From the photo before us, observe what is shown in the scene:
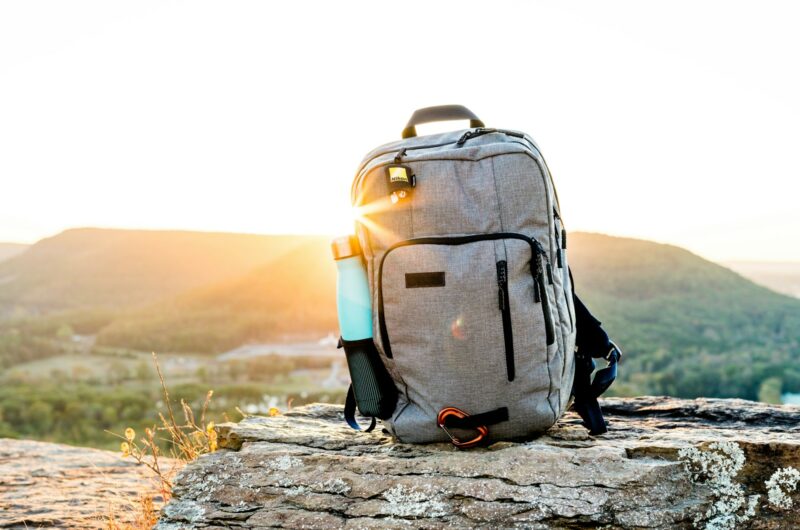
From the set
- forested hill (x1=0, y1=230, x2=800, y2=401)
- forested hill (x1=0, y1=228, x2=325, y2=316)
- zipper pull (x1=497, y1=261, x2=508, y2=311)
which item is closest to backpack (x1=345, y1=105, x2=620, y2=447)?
zipper pull (x1=497, y1=261, x2=508, y2=311)

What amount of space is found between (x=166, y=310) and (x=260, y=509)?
3014 centimetres

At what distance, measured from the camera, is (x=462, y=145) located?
2.69 metres

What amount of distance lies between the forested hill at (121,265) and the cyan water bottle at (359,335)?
27447 mm

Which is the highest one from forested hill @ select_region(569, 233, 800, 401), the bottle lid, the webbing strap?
the bottle lid

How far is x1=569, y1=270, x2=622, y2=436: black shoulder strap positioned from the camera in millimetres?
2828

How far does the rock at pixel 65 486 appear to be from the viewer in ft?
11.2

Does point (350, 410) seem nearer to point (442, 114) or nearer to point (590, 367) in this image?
point (590, 367)

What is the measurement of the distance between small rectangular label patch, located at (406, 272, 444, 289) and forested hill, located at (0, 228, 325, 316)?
27.7m

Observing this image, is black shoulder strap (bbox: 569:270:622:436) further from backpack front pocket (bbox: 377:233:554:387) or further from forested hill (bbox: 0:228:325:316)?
forested hill (bbox: 0:228:325:316)

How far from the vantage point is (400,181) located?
102 inches

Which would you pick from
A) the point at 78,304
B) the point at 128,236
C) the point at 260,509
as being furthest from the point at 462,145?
the point at 128,236

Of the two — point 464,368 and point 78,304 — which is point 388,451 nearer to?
point 464,368

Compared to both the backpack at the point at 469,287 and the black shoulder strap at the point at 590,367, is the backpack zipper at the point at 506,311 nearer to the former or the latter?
the backpack at the point at 469,287

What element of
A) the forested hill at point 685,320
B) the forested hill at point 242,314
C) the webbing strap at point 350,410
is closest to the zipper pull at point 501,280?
the webbing strap at point 350,410
